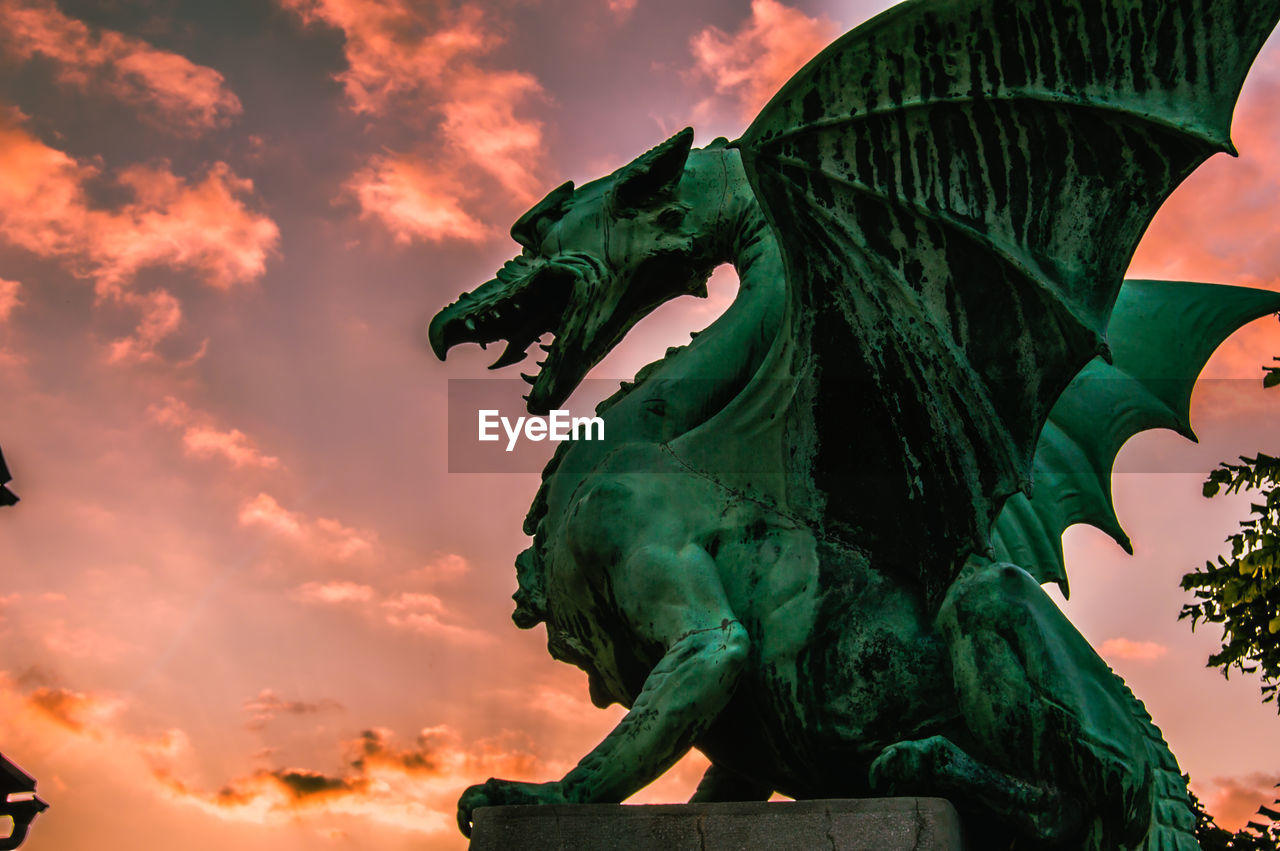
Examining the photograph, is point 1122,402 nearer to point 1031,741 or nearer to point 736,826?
point 1031,741

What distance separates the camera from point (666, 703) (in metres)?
3.20

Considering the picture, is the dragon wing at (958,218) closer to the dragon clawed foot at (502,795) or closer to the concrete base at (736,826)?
the concrete base at (736,826)

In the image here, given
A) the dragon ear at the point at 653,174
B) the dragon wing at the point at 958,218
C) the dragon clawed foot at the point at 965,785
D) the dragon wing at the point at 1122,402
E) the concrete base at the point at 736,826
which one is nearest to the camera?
the concrete base at the point at 736,826

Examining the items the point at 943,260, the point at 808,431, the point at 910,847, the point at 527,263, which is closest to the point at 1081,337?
the point at 943,260

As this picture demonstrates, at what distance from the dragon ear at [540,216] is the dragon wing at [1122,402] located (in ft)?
6.60

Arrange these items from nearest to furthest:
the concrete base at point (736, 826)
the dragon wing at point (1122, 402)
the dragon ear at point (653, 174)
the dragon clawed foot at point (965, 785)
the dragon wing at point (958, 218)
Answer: the concrete base at point (736, 826) < the dragon clawed foot at point (965, 785) < the dragon wing at point (958, 218) < the dragon ear at point (653, 174) < the dragon wing at point (1122, 402)

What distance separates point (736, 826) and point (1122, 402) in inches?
99.3

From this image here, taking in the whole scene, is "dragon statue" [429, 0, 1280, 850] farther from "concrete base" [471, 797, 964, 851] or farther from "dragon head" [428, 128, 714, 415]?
"dragon head" [428, 128, 714, 415]

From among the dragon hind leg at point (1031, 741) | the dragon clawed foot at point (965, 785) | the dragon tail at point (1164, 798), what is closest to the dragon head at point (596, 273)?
the dragon hind leg at point (1031, 741)

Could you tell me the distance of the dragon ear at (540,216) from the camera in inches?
177

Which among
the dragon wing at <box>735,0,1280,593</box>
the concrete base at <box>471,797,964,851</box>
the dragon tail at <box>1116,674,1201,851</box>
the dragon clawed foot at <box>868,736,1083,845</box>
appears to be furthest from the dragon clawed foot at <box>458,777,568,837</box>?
the dragon tail at <box>1116,674,1201,851</box>

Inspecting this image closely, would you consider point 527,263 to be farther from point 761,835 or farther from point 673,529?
point 761,835

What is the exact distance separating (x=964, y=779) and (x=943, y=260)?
149 centimetres

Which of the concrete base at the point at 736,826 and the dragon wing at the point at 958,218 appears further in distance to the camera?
the dragon wing at the point at 958,218
